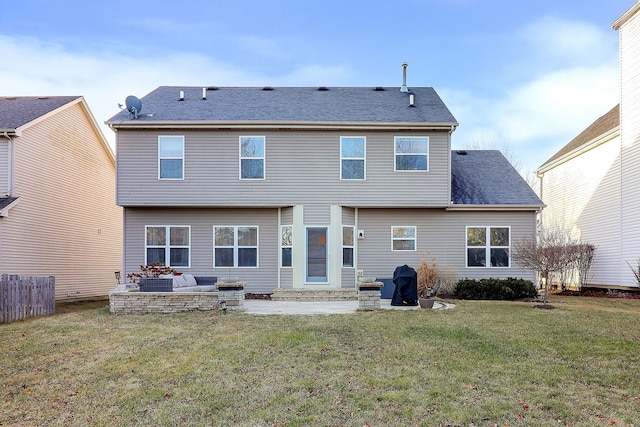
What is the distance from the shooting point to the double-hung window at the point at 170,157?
15406mm

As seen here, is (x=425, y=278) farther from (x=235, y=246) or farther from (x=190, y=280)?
(x=190, y=280)

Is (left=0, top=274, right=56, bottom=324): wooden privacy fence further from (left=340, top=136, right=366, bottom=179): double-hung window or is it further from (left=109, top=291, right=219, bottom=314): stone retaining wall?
(left=340, top=136, right=366, bottom=179): double-hung window

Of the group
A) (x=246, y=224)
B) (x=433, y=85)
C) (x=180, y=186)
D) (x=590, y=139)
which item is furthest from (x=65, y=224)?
(x=590, y=139)

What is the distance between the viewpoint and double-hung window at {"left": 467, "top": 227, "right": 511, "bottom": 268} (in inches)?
628

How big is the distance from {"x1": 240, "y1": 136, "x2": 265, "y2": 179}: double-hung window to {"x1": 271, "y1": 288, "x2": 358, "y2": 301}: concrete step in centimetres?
391

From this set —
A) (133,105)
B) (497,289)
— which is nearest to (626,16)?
(497,289)

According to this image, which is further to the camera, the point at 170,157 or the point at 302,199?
the point at 170,157

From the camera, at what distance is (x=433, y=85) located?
1883 centimetres

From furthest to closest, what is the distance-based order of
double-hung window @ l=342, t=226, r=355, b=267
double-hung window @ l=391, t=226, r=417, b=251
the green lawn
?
1. double-hung window @ l=391, t=226, r=417, b=251
2. double-hung window @ l=342, t=226, r=355, b=267
3. the green lawn

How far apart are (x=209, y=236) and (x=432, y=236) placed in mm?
7614

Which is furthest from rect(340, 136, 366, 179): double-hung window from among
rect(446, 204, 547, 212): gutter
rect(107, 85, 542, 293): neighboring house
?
rect(446, 204, 547, 212): gutter

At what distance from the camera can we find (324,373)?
19.4ft

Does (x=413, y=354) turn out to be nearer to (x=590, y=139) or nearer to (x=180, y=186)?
(x=180, y=186)

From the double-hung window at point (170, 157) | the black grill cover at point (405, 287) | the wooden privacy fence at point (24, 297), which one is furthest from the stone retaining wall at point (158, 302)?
the double-hung window at point (170, 157)
